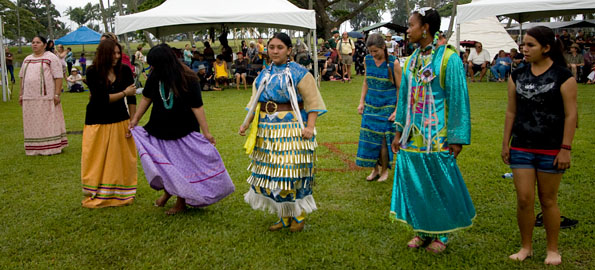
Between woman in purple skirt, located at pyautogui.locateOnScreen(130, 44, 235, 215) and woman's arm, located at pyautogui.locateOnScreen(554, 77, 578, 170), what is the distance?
2.95 metres

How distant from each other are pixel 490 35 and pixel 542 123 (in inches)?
941

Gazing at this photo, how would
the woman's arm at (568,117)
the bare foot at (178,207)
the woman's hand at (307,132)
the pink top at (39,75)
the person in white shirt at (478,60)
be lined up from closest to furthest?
the woman's arm at (568,117) < the woman's hand at (307,132) < the bare foot at (178,207) < the pink top at (39,75) < the person in white shirt at (478,60)

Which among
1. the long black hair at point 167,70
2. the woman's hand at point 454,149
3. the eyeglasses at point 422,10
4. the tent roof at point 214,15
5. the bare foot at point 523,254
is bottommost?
the bare foot at point 523,254

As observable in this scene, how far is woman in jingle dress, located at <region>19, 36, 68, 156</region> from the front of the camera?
295 inches

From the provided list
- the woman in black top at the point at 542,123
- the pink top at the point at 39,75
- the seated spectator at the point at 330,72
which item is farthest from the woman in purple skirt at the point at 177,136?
the seated spectator at the point at 330,72

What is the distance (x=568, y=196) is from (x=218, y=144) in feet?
17.4

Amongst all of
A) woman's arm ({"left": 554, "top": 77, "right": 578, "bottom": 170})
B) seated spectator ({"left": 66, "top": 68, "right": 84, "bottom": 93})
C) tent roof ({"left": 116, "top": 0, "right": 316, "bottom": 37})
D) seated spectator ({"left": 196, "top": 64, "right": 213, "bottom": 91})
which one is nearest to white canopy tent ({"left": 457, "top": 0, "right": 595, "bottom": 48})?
tent roof ({"left": 116, "top": 0, "right": 316, "bottom": 37})

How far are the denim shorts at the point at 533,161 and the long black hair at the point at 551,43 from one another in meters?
0.66

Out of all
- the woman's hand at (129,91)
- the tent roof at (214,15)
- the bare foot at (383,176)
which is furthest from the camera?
the tent roof at (214,15)

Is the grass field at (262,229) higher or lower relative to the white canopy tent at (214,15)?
lower

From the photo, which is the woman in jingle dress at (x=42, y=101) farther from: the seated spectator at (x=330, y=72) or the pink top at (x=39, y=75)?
the seated spectator at (x=330, y=72)

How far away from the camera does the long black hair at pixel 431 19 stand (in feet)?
11.5

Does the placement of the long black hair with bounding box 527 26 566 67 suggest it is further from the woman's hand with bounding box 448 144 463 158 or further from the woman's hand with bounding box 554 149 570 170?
the woman's hand with bounding box 448 144 463 158

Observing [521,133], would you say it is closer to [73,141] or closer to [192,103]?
[192,103]
